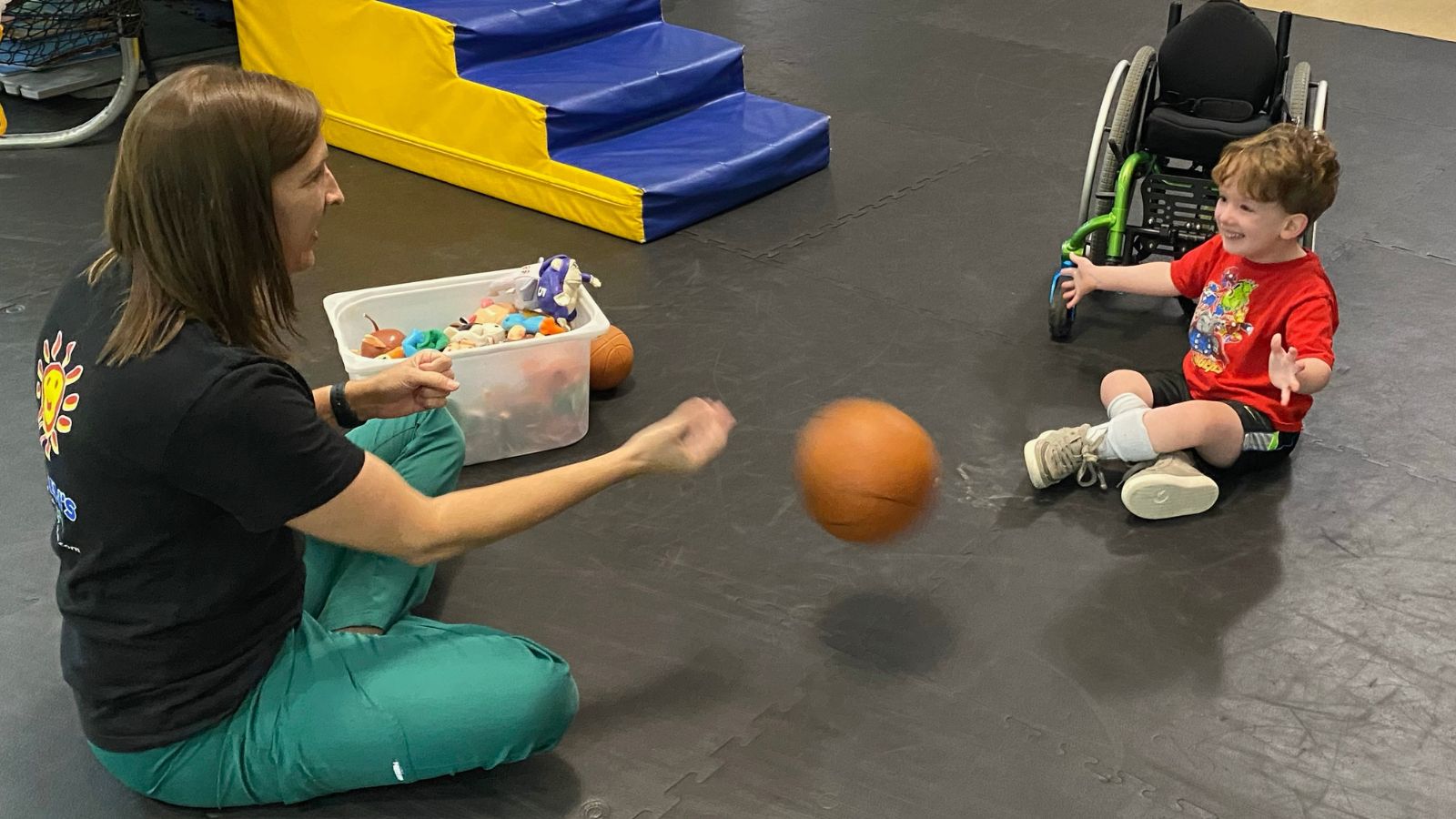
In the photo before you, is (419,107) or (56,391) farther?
(419,107)

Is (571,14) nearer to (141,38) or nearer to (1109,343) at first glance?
(141,38)

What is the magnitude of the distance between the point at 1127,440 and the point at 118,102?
149 inches

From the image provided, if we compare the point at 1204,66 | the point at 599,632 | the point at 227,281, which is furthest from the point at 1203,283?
the point at 227,281

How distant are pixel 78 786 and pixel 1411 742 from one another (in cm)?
227

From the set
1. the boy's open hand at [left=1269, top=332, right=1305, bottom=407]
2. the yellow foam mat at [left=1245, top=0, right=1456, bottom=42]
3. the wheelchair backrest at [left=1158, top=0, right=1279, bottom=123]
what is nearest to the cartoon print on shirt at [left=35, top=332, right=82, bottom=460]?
the boy's open hand at [left=1269, top=332, right=1305, bottom=407]

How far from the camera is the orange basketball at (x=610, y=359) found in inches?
130

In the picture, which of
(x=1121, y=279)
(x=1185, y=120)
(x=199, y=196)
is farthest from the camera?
(x=1185, y=120)

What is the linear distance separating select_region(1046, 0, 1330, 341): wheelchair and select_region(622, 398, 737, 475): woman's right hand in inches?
67.9

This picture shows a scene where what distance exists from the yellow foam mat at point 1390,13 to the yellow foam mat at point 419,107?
4.16 meters

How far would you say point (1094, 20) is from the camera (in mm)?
6527

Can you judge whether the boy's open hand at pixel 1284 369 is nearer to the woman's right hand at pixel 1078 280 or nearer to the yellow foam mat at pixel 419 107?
the woman's right hand at pixel 1078 280

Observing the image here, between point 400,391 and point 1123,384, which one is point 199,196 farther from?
point 1123,384

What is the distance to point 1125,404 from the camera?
3.14 meters

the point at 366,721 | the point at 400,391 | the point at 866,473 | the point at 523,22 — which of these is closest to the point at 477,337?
the point at 400,391
